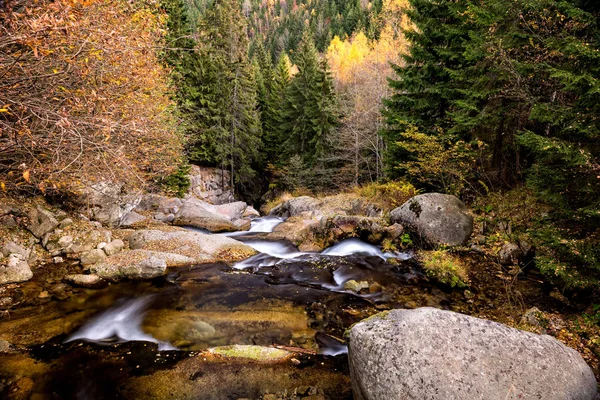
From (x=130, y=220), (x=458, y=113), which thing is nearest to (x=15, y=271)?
(x=130, y=220)

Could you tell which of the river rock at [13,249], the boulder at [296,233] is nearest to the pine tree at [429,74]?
the boulder at [296,233]

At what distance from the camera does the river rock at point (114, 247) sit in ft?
29.5

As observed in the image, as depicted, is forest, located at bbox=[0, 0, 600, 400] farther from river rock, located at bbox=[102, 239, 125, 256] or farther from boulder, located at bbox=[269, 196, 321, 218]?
boulder, located at bbox=[269, 196, 321, 218]

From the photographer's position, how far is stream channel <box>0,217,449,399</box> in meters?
4.43

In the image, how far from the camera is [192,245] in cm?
998

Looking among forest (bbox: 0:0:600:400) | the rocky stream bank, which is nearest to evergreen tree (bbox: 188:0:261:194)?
forest (bbox: 0:0:600:400)

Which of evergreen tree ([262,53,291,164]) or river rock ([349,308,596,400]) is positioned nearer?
river rock ([349,308,596,400])

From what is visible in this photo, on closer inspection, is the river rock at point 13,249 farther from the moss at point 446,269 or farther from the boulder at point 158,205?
the moss at point 446,269

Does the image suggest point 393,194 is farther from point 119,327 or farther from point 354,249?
point 119,327

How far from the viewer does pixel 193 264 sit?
29.8 feet

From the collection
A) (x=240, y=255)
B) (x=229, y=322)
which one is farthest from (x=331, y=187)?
(x=229, y=322)

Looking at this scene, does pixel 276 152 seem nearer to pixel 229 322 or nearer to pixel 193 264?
pixel 193 264

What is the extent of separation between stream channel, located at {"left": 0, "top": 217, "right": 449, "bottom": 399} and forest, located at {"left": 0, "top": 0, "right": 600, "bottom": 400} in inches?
1.6

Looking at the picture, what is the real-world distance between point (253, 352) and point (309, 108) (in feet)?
82.6
